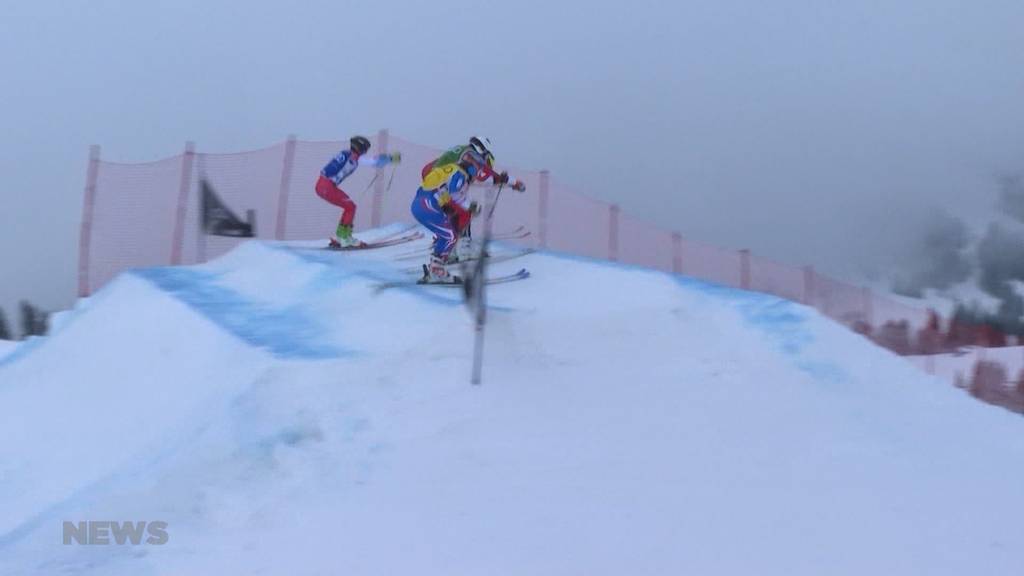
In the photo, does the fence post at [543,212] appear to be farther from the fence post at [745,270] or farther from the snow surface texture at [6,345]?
the snow surface texture at [6,345]

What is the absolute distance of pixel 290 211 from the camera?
12.4 metres

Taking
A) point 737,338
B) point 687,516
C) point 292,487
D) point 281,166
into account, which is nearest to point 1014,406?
point 737,338

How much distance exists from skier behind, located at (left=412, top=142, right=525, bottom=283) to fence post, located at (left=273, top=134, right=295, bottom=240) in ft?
11.7

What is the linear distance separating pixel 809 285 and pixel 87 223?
762 centimetres

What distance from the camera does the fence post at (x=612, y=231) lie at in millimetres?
11867

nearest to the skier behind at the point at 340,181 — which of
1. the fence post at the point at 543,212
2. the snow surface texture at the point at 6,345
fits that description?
the fence post at the point at 543,212

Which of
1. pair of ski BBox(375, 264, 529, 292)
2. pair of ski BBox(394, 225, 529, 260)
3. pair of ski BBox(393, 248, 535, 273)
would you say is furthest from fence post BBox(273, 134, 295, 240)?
pair of ski BBox(375, 264, 529, 292)

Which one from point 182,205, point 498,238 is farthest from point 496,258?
point 182,205

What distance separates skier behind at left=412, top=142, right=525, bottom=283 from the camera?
8.91m

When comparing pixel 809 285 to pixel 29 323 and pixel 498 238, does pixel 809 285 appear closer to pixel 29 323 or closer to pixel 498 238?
pixel 498 238

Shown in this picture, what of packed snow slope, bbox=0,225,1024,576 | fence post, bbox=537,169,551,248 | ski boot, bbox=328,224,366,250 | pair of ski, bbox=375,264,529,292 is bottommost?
→ packed snow slope, bbox=0,225,1024,576

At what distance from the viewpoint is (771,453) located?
578cm

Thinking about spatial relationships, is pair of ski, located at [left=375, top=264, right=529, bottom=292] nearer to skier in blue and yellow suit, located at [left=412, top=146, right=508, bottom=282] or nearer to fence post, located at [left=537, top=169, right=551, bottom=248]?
skier in blue and yellow suit, located at [left=412, top=146, right=508, bottom=282]

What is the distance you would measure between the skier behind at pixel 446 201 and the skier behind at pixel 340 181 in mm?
1856
